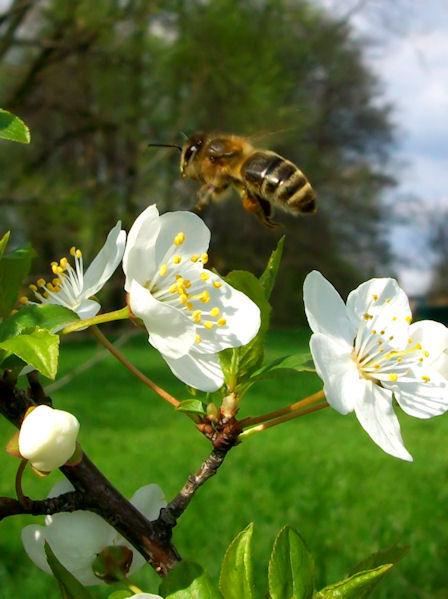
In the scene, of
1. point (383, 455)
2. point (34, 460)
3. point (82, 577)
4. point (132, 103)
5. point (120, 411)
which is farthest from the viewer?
point (132, 103)

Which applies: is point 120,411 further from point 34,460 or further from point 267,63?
point 34,460

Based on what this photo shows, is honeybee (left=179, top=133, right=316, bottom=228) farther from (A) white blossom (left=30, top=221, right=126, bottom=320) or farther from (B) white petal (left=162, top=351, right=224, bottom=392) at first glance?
(B) white petal (left=162, top=351, right=224, bottom=392)

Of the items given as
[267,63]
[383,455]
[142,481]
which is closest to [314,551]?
[142,481]

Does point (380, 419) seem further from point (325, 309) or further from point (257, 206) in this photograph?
point (257, 206)

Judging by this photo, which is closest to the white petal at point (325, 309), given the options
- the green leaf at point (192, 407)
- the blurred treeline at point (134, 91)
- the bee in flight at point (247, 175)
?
the green leaf at point (192, 407)

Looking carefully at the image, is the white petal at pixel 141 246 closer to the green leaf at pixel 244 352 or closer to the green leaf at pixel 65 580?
the green leaf at pixel 244 352

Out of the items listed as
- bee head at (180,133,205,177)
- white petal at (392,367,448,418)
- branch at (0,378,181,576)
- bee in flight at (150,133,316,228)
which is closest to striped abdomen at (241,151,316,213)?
bee in flight at (150,133,316,228)
